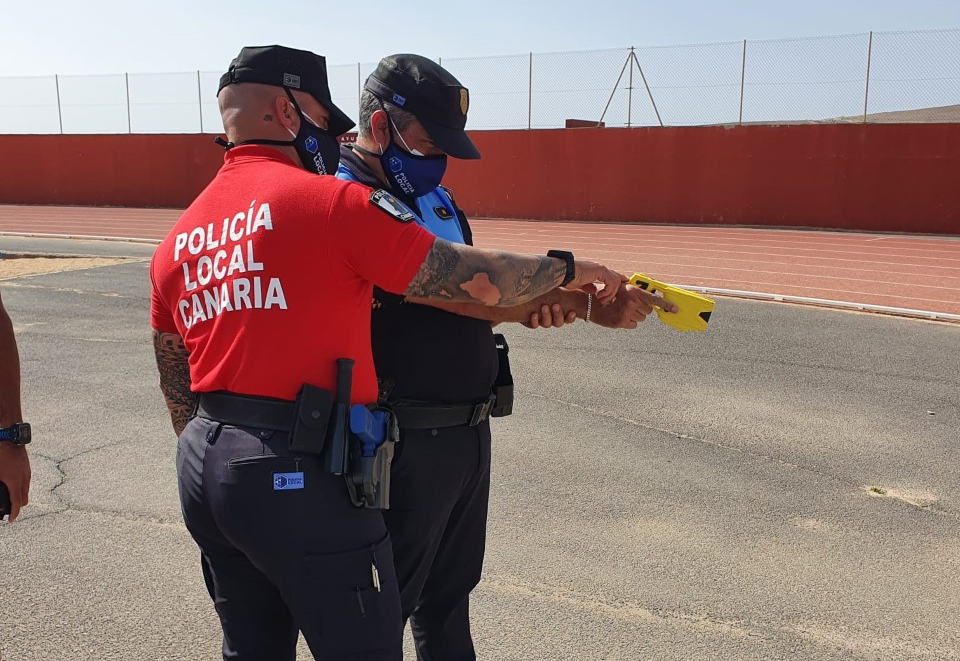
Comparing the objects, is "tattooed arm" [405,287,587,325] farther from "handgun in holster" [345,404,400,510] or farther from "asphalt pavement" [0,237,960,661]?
"asphalt pavement" [0,237,960,661]

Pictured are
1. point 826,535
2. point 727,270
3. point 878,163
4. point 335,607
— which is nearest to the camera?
point 335,607

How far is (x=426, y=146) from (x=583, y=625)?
1923 millimetres

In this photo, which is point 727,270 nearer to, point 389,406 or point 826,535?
point 826,535

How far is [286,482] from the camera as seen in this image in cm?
179

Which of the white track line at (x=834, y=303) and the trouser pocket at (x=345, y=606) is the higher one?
the trouser pocket at (x=345, y=606)

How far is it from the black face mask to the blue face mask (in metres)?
0.23

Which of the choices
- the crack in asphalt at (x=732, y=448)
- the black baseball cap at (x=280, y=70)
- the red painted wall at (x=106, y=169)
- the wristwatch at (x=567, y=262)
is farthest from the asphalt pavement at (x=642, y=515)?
the red painted wall at (x=106, y=169)

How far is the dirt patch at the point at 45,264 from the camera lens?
13422 mm

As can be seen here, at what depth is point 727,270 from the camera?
1355cm

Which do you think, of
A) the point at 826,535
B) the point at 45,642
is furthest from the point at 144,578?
the point at 826,535

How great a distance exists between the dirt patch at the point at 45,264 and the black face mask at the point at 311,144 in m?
12.4

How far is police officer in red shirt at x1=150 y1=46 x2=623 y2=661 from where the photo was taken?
1759 millimetres

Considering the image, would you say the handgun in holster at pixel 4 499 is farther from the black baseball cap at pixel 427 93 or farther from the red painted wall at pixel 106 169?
the red painted wall at pixel 106 169

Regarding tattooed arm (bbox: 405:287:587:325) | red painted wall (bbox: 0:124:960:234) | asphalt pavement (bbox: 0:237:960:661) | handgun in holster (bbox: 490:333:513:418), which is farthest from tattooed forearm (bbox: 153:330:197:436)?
red painted wall (bbox: 0:124:960:234)
